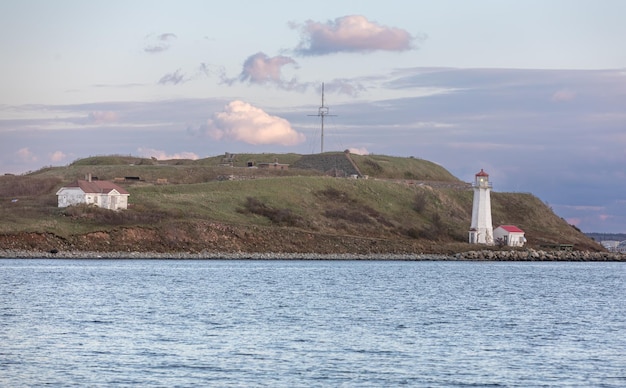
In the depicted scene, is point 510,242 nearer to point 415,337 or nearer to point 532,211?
point 532,211

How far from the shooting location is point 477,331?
135 ft

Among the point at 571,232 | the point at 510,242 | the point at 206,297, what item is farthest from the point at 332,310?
the point at 571,232

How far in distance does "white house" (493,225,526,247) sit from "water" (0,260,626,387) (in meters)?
51.4

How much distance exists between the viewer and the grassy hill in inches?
3935

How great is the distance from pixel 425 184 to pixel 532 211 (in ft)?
55.2

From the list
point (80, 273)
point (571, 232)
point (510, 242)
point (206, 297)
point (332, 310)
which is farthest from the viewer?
point (571, 232)

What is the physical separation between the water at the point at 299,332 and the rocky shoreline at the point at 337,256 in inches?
801

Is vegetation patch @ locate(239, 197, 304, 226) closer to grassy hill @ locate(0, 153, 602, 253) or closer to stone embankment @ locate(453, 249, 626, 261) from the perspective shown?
grassy hill @ locate(0, 153, 602, 253)

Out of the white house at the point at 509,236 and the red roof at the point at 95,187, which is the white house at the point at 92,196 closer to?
the red roof at the point at 95,187

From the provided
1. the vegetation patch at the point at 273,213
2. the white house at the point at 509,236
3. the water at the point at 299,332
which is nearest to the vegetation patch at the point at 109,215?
the vegetation patch at the point at 273,213

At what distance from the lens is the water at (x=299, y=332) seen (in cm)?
2945

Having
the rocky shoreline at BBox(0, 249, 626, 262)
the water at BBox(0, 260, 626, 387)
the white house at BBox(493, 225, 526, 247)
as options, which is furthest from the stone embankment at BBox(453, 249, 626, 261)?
the water at BBox(0, 260, 626, 387)

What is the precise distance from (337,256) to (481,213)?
1936 centimetres

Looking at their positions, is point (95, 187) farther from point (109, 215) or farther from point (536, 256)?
point (536, 256)
